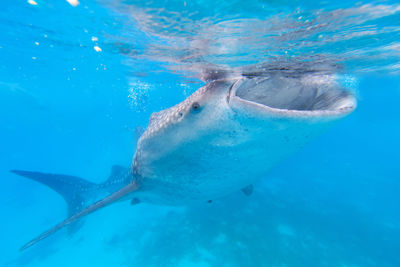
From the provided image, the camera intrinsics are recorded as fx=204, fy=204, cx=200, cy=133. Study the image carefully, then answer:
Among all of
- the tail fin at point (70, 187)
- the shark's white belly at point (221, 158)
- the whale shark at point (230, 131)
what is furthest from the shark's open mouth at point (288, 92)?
the tail fin at point (70, 187)

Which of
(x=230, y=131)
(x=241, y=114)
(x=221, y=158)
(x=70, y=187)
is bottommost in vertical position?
(x=70, y=187)

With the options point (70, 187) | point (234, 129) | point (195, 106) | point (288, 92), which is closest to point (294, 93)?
point (288, 92)

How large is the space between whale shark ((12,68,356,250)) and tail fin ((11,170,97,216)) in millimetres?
1915

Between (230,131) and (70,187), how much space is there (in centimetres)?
507

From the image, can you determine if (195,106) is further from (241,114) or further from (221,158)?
(221,158)

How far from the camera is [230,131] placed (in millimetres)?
2057

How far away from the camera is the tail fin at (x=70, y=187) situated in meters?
4.76

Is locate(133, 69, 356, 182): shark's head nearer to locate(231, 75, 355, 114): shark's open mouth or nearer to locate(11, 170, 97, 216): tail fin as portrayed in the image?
locate(231, 75, 355, 114): shark's open mouth

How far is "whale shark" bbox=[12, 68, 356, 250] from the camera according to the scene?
5.94ft

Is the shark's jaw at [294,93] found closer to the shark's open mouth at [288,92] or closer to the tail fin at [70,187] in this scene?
the shark's open mouth at [288,92]

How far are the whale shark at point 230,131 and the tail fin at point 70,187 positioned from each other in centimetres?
192

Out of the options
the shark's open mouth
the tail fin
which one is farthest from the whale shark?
the tail fin

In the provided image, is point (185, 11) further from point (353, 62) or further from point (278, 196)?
point (278, 196)

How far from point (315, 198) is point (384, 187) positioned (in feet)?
32.7
